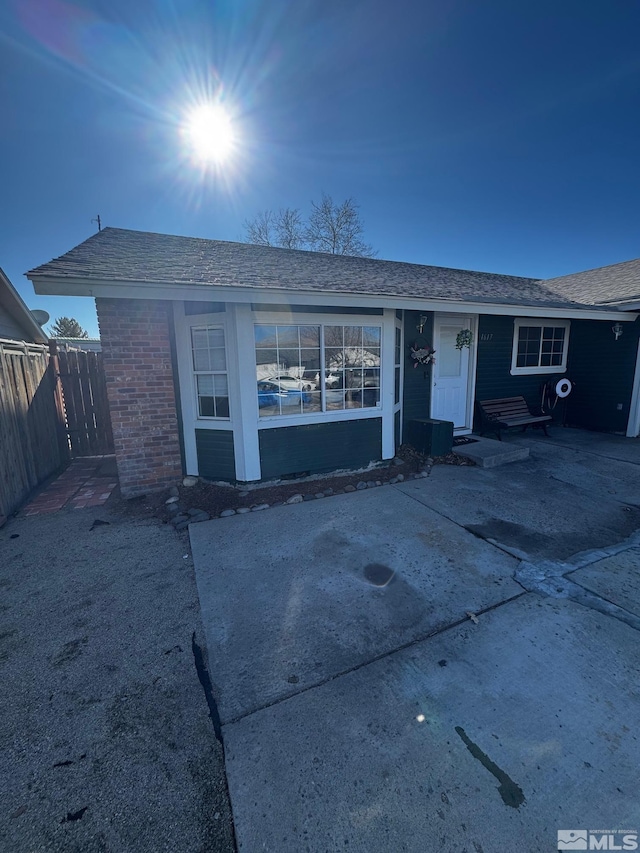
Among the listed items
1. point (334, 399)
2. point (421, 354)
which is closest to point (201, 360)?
point (334, 399)

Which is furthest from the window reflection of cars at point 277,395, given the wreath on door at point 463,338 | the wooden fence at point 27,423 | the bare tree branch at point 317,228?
the bare tree branch at point 317,228

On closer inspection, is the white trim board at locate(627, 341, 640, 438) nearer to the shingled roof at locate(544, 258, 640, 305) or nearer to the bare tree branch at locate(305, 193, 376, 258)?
the shingled roof at locate(544, 258, 640, 305)

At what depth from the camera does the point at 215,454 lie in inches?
204

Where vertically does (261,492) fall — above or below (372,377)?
below

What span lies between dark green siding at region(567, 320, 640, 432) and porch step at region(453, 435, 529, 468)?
3307mm

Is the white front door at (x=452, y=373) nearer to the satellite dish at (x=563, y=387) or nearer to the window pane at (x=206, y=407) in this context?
the satellite dish at (x=563, y=387)

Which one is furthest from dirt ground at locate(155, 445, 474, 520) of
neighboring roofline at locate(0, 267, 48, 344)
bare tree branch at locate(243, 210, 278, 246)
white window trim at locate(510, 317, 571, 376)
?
bare tree branch at locate(243, 210, 278, 246)

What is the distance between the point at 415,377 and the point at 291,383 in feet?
9.40

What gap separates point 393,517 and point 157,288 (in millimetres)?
3787

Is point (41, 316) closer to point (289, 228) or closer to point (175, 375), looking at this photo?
point (175, 375)

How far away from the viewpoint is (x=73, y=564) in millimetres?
3447

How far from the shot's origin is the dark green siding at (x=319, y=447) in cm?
520

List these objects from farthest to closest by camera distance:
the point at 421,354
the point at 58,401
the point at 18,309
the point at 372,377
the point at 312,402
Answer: the point at 18,309 < the point at 58,401 < the point at 421,354 < the point at 372,377 < the point at 312,402

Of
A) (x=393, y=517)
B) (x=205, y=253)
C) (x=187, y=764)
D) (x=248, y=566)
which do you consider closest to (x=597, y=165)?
(x=205, y=253)
